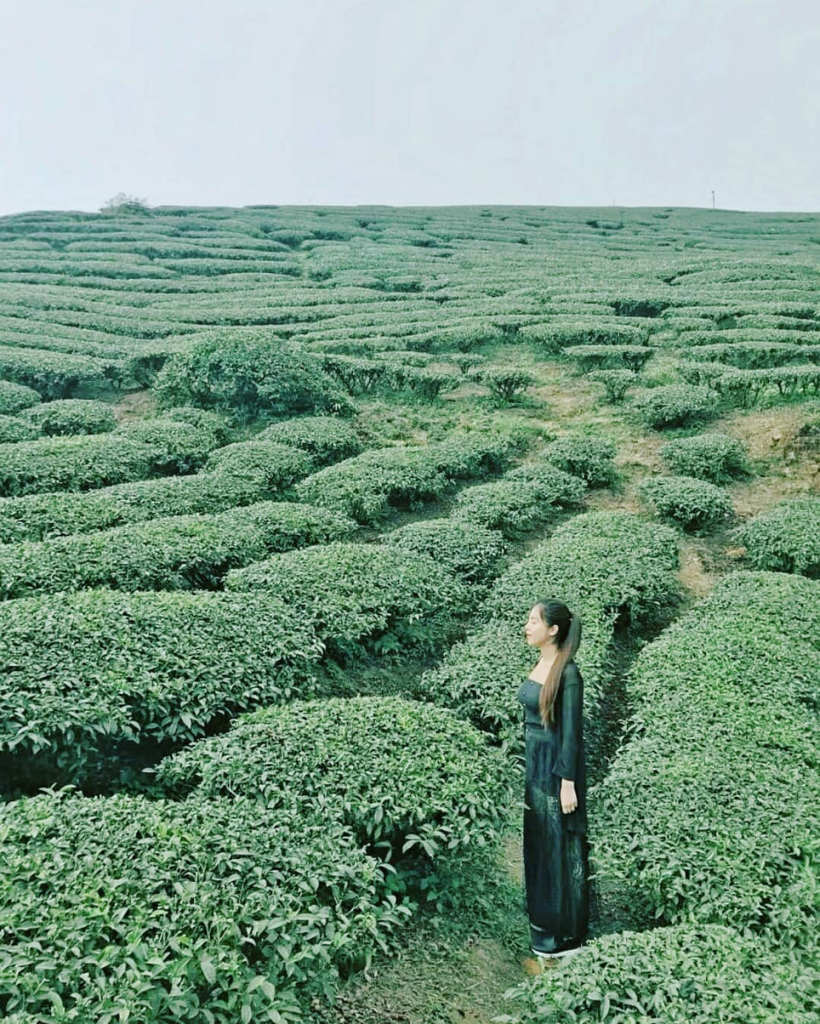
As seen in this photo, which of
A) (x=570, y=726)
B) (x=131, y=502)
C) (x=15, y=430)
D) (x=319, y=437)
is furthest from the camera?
(x=15, y=430)

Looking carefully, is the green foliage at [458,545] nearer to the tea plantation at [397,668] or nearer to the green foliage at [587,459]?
the tea plantation at [397,668]

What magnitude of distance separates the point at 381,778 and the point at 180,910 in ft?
5.16

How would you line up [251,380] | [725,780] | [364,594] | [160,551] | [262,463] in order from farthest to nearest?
[251,380]
[262,463]
[160,551]
[364,594]
[725,780]

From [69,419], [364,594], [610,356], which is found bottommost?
[364,594]

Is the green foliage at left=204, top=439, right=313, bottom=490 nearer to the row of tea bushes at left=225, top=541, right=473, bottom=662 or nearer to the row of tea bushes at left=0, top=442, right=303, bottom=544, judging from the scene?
the row of tea bushes at left=0, top=442, right=303, bottom=544

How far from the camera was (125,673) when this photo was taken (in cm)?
651

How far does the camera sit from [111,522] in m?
10.1

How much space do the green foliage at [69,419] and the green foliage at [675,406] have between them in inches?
340

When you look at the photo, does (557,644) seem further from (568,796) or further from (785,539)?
(785,539)

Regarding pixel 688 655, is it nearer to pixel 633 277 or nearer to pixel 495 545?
pixel 495 545

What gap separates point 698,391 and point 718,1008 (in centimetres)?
1171

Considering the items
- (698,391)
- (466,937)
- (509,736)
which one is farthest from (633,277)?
(466,937)

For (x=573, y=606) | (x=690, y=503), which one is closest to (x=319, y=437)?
(x=690, y=503)

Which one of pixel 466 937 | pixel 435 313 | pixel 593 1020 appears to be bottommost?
pixel 466 937
